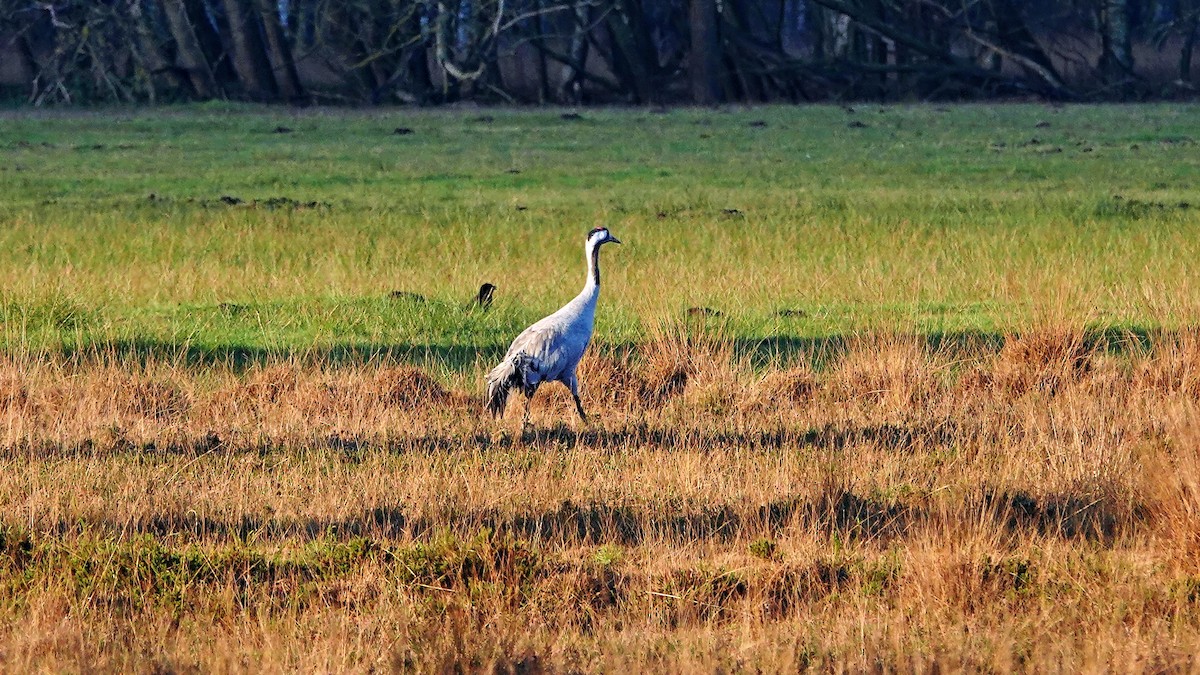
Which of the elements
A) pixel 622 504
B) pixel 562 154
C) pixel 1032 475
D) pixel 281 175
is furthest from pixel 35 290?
pixel 562 154

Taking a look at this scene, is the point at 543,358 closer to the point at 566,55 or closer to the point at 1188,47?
the point at 566,55

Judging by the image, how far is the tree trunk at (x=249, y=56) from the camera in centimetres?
3534

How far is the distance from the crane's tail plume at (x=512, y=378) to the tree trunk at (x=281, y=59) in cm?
2883

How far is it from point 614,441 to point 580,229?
804 cm

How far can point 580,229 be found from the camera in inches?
619

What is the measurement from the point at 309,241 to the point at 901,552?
9532 millimetres

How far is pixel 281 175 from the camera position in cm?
2047

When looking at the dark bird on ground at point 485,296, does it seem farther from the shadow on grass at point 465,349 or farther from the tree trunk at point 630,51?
the tree trunk at point 630,51

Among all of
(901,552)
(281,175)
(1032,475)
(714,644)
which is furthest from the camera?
(281,175)

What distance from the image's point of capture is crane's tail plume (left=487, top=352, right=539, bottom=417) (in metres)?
7.78

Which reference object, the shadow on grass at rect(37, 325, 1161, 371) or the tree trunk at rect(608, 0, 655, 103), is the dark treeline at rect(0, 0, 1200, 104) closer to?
the tree trunk at rect(608, 0, 655, 103)

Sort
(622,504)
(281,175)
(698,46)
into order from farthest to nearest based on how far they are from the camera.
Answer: (698,46), (281,175), (622,504)

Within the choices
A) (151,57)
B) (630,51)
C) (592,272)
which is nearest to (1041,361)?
(592,272)

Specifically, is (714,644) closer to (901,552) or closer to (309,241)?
(901,552)
